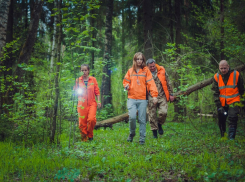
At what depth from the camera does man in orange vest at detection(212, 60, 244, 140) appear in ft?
17.3

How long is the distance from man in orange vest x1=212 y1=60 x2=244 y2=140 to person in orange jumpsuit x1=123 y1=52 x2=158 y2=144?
2017mm

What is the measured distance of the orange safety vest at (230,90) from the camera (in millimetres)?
5289

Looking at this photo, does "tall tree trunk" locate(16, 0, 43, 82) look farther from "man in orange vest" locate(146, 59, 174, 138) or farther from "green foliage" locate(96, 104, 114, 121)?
"man in orange vest" locate(146, 59, 174, 138)

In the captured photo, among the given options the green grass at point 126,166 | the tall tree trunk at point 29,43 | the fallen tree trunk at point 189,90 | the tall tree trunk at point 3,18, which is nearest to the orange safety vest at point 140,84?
the green grass at point 126,166

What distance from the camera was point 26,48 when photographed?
6.23 m

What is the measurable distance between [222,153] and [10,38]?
423 inches

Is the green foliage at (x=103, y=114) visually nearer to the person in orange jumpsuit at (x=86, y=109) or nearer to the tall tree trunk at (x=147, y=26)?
the person in orange jumpsuit at (x=86, y=109)

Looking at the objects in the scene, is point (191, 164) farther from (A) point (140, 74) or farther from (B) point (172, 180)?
(A) point (140, 74)

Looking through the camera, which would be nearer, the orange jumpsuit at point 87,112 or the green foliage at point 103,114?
the orange jumpsuit at point 87,112

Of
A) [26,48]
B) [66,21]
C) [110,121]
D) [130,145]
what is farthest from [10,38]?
[130,145]

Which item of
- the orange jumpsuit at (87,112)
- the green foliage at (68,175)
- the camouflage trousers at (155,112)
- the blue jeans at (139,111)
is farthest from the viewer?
the camouflage trousers at (155,112)

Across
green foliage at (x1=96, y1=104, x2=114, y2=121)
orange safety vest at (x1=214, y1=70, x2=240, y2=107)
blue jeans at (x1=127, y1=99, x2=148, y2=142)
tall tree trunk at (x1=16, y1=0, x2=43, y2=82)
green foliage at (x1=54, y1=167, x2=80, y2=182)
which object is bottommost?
green foliage at (x1=54, y1=167, x2=80, y2=182)

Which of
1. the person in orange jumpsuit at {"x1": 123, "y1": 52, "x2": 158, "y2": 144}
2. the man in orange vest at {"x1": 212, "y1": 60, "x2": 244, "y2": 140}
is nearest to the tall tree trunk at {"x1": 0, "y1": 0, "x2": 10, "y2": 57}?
the person in orange jumpsuit at {"x1": 123, "y1": 52, "x2": 158, "y2": 144}

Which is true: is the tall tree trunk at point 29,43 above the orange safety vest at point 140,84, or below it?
above
